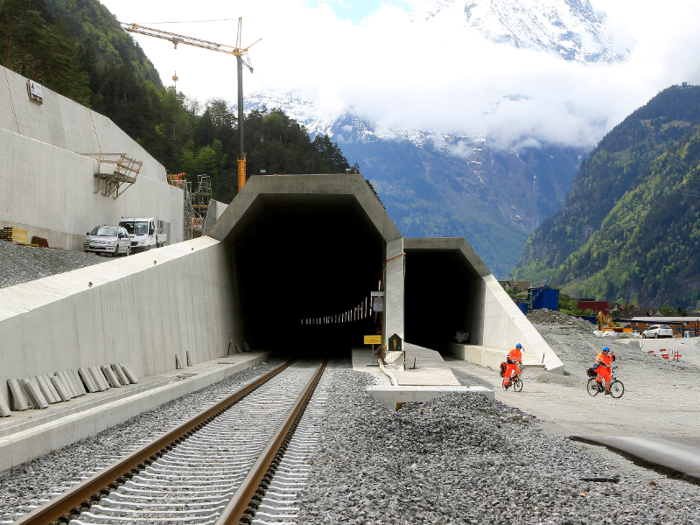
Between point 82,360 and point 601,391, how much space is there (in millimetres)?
13281

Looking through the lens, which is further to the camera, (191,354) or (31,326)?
(191,354)

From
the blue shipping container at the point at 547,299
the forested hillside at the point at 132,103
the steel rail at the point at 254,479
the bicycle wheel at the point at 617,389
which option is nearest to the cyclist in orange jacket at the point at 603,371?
the bicycle wheel at the point at 617,389

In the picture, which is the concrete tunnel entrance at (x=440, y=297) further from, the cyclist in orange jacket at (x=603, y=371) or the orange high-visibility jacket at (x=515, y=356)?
the cyclist in orange jacket at (x=603, y=371)

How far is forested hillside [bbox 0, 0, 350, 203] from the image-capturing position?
49.9 meters

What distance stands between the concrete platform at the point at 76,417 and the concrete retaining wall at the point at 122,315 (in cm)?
84

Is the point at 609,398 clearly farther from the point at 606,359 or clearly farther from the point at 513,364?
the point at 513,364

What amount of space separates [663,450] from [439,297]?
1443 inches

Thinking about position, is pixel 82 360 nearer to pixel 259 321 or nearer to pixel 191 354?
pixel 191 354

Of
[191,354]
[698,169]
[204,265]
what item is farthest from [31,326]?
[698,169]

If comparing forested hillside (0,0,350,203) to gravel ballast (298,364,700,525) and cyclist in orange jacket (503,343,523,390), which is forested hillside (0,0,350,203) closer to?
cyclist in orange jacket (503,343,523,390)

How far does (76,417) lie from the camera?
29.3 feet

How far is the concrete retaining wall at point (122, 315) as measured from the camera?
10883mm

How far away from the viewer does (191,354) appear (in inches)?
845

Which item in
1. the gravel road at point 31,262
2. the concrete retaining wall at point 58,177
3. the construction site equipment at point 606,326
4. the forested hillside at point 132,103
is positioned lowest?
the construction site equipment at point 606,326
